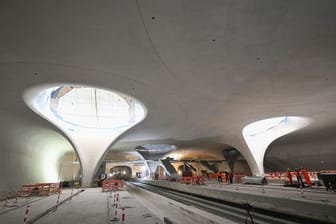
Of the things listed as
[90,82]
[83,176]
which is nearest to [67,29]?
[90,82]

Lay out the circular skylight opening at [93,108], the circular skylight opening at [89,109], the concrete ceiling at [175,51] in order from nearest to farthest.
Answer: the concrete ceiling at [175,51]
the circular skylight opening at [89,109]
the circular skylight opening at [93,108]

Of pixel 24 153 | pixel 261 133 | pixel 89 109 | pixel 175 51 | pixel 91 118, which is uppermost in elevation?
pixel 89 109

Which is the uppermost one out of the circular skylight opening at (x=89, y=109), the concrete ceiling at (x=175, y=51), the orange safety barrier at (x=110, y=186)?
the circular skylight opening at (x=89, y=109)

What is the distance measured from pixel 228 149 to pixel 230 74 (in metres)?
34.9

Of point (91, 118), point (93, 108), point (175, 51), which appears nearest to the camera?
point (175, 51)

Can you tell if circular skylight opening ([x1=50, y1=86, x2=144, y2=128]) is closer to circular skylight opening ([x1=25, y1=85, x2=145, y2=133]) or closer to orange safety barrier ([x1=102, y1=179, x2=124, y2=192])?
circular skylight opening ([x1=25, y1=85, x2=145, y2=133])

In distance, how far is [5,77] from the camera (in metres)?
9.54

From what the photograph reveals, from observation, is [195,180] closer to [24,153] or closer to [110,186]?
[110,186]

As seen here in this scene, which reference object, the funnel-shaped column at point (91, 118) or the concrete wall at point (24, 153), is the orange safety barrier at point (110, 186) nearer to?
the funnel-shaped column at point (91, 118)

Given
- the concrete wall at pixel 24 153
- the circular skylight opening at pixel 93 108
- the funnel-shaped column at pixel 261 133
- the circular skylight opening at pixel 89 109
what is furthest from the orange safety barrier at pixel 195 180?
the concrete wall at pixel 24 153

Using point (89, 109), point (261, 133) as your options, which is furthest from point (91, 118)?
point (261, 133)

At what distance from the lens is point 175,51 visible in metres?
7.99

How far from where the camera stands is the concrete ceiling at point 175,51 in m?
5.96

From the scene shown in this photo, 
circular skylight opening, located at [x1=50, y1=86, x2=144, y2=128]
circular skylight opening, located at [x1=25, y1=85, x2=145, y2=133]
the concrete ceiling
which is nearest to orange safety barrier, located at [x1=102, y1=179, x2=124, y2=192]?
circular skylight opening, located at [x1=25, y1=85, x2=145, y2=133]
